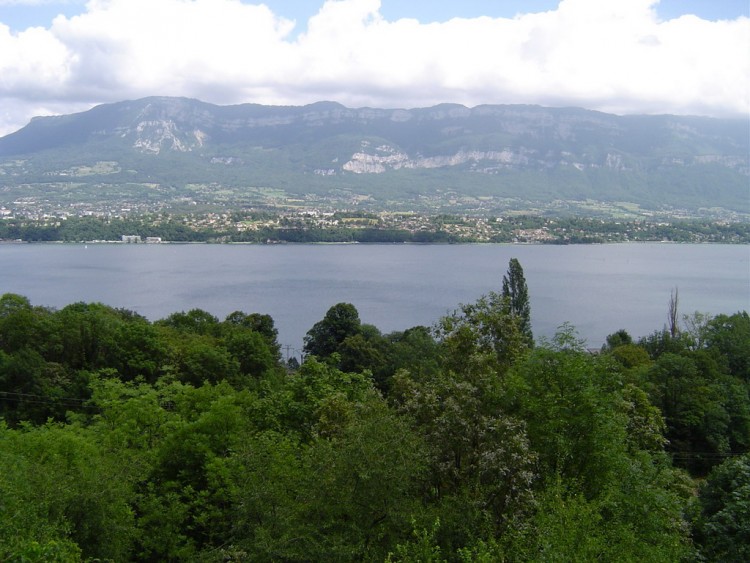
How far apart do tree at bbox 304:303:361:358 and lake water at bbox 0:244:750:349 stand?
979cm

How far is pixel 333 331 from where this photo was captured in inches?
1299

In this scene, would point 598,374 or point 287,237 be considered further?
point 287,237

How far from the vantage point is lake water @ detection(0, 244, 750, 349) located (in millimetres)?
54062

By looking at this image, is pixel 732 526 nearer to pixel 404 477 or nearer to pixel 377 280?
pixel 404 477

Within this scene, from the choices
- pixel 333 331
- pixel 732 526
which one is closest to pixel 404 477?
pixel 732 526

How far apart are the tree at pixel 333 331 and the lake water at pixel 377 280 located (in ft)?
32.1

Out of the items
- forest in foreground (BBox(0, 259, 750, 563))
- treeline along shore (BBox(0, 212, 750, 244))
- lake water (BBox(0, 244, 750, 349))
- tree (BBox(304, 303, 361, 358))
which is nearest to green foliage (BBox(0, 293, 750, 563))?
forest in foreground (BBox(0, 259, 750, 563))

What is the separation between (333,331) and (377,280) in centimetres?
3821

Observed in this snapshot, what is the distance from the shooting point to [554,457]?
9.16 m

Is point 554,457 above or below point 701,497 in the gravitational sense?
above

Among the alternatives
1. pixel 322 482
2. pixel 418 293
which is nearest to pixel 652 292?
pixel 418 293

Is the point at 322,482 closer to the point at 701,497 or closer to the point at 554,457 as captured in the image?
the point at 554,457

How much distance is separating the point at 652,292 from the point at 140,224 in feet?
281

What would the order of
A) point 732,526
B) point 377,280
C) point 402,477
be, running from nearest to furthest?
point 402,477, point 732,526, point 377,280
